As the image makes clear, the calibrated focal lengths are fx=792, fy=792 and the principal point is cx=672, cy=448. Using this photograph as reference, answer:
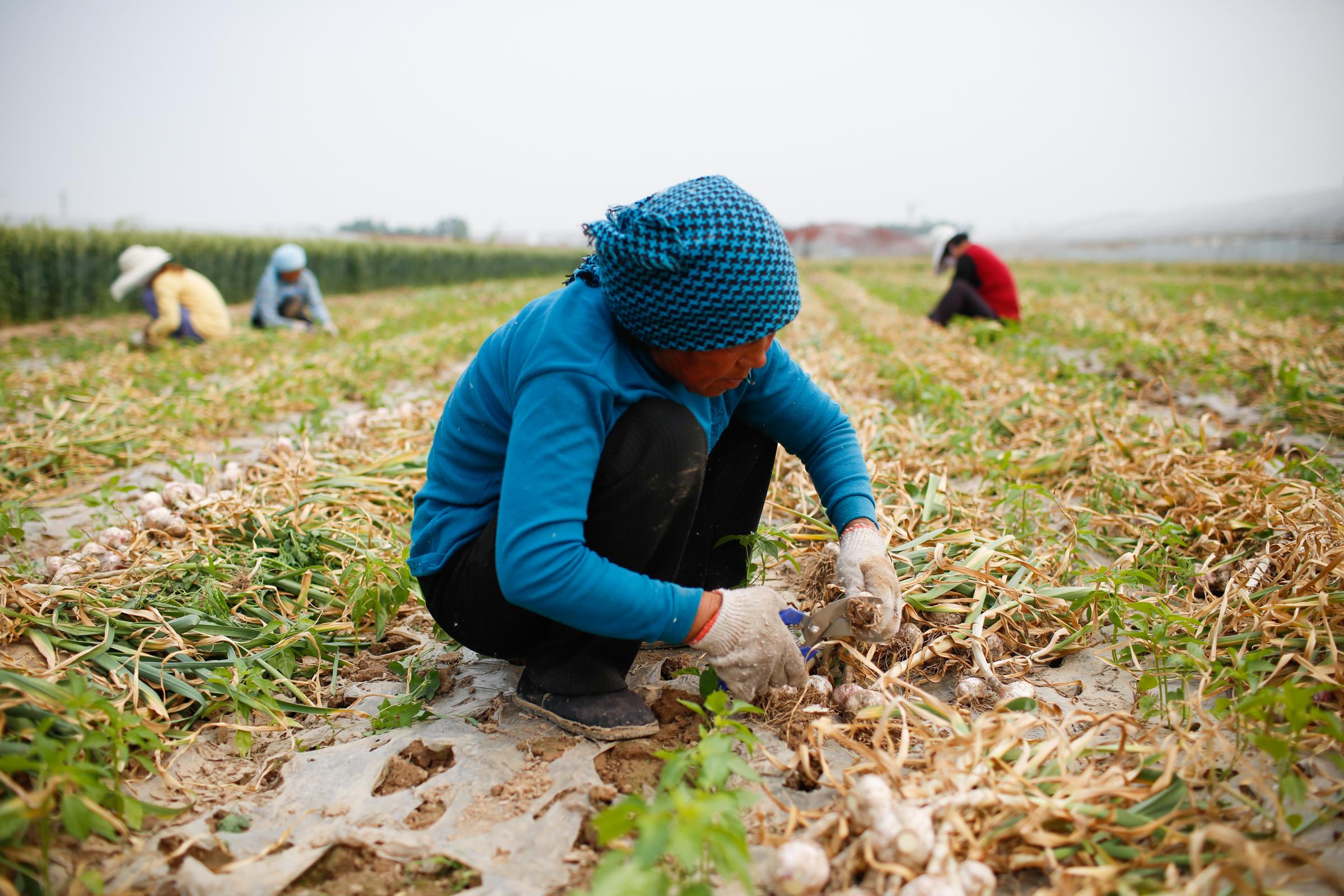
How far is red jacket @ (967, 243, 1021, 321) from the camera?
765 centimetres

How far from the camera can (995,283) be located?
7.72 meters

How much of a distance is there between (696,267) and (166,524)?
7.06 feet

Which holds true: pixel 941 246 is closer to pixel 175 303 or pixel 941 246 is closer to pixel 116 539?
pixel 175 303

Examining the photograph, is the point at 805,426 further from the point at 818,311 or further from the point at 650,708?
the point at 818,311

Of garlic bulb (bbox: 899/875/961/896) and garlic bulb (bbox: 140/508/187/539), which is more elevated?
garlic bulb (bbox: 140/508/187/539)

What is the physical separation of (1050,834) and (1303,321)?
8.30 meters

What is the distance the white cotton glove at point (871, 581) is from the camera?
168cm

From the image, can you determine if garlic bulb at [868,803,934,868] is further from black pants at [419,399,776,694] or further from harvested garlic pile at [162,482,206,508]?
harvested garlic pile at [162,482,206,508]

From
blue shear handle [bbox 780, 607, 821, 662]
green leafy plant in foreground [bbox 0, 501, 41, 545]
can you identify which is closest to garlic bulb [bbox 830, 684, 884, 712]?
blue shear handle [bbox 780, 607, 821, 662]

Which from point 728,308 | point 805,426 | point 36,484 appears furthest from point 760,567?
point 36,484

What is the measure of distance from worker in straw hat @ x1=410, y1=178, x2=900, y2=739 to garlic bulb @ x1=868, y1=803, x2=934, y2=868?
41 centimetres

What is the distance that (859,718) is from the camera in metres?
1.55

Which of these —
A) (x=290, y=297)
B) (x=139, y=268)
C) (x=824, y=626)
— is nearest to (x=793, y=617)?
(x=824, y=626)

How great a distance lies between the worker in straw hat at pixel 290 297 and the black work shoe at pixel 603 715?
7431mm
